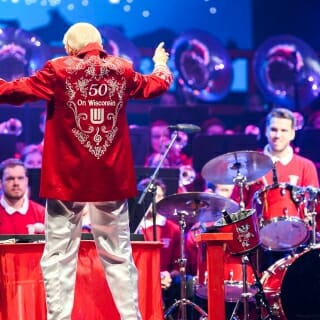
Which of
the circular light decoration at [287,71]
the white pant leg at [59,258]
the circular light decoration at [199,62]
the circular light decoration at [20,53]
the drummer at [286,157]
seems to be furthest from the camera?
the circular light decoration at [199,62]

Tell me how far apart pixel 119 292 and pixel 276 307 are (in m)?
2.24

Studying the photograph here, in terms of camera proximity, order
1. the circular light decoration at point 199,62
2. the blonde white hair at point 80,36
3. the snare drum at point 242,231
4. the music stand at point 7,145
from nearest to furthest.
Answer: the blonde white hair at point 80,36 → the snare drum at point 242,231 → the music stand at point 7,145 → the circular light decoration at point 199,62

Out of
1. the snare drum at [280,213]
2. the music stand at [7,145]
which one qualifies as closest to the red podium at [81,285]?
the snare drum at [280,213]

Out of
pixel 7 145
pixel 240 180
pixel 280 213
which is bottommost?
pixel 280 213

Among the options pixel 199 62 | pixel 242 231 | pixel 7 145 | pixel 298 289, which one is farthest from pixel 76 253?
pixel 199 62

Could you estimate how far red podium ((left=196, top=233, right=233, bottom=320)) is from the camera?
16.0ft

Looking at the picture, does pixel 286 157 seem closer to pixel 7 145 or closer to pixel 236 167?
pixel 236 167

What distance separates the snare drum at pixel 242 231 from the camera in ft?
18.5

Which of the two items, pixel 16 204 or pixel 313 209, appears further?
pixel 16 204

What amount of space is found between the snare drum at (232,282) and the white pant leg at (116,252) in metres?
1.99

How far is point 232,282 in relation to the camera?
6727mm

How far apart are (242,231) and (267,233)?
1.18 meters

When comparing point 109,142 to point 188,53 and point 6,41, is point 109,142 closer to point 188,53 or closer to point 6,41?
point 6,41

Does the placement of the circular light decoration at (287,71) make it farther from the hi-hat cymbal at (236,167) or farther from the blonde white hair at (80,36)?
the blonde white hair at (80,36)
